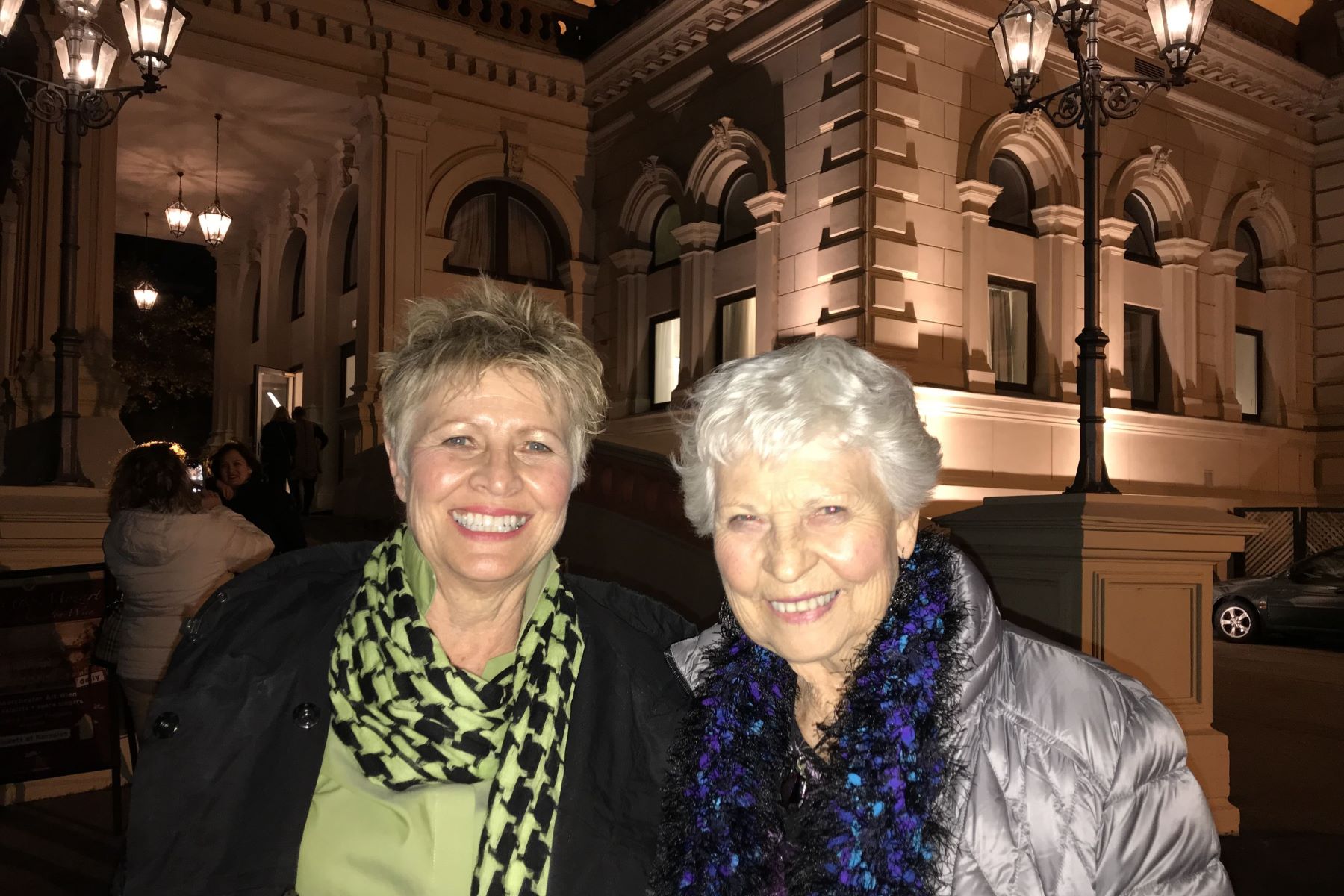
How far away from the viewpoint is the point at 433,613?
8.38 ft

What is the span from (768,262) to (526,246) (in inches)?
212

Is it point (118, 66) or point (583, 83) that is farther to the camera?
point (583, 83)

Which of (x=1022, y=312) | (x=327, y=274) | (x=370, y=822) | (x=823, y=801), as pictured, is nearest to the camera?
(x=823, y=801)

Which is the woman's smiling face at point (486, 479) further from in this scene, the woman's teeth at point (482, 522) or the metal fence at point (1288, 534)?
the metal fence at point (1288, 534)

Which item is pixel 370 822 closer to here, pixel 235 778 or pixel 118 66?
pixel 235 778

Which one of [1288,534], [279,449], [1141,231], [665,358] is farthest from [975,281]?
[279,449]

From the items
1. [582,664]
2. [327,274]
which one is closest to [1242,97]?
[327,274]

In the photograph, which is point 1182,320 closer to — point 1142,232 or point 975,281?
point 1142,232

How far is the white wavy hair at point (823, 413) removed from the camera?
2029 mm

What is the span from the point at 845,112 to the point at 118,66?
9.28 m

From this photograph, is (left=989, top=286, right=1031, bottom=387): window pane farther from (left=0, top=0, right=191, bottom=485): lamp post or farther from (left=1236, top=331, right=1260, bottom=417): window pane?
(left=0, top=0, right=191, bottom=485): lamp post

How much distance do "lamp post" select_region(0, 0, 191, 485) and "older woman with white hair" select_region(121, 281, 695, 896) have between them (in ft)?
20.4

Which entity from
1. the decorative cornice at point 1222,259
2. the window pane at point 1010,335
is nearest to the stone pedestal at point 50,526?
the window pane at point 1010,335

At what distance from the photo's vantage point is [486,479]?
7.77ft
